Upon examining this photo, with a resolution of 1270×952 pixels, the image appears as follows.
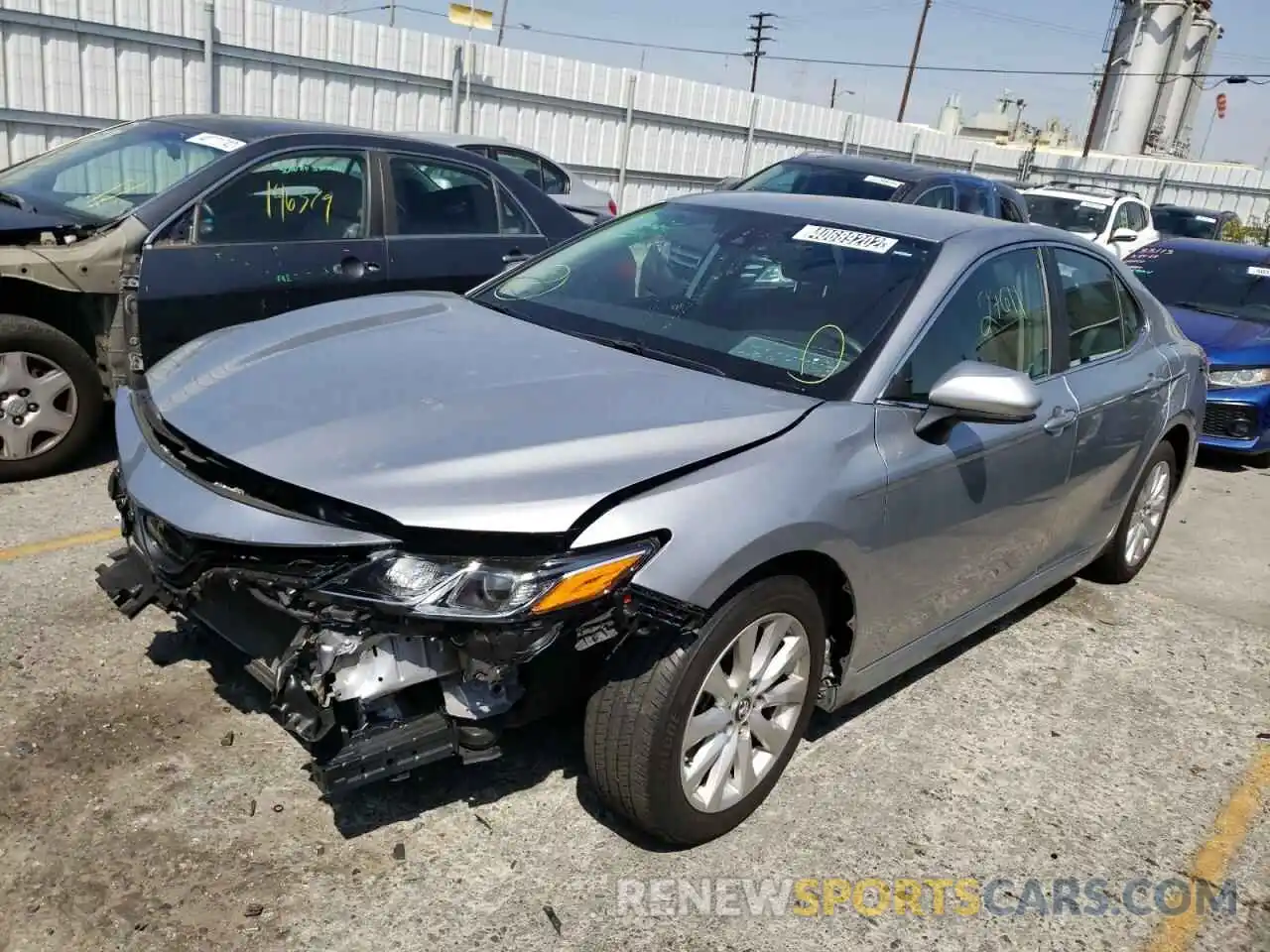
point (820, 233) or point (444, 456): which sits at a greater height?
point (820, 233)

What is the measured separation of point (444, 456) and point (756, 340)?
1197 mm

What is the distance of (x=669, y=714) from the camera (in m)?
2.61

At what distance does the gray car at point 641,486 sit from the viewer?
2.41m

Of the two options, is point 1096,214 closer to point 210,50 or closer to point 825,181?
point 825,181

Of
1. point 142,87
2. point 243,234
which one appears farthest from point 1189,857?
point 142,87

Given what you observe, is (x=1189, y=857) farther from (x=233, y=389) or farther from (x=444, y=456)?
(x=233, y=389)

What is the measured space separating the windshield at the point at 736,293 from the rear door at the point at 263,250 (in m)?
1.76

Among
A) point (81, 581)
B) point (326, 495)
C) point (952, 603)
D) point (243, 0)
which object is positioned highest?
point (243, 0)

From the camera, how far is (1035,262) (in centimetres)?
393

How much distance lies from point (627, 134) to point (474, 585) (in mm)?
13534

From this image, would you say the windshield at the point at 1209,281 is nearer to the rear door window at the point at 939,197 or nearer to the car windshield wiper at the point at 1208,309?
the car windshield wiper at the point at 1208,309

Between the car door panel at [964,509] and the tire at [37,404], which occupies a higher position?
the car door panel at [964,509]

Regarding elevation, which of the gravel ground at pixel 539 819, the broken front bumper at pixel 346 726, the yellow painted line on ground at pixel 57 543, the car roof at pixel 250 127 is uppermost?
the car roof at pixel 250 127

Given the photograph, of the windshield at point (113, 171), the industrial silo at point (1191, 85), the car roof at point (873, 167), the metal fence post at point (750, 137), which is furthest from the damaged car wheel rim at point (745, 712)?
the industrial silo at point (1191, 85)
